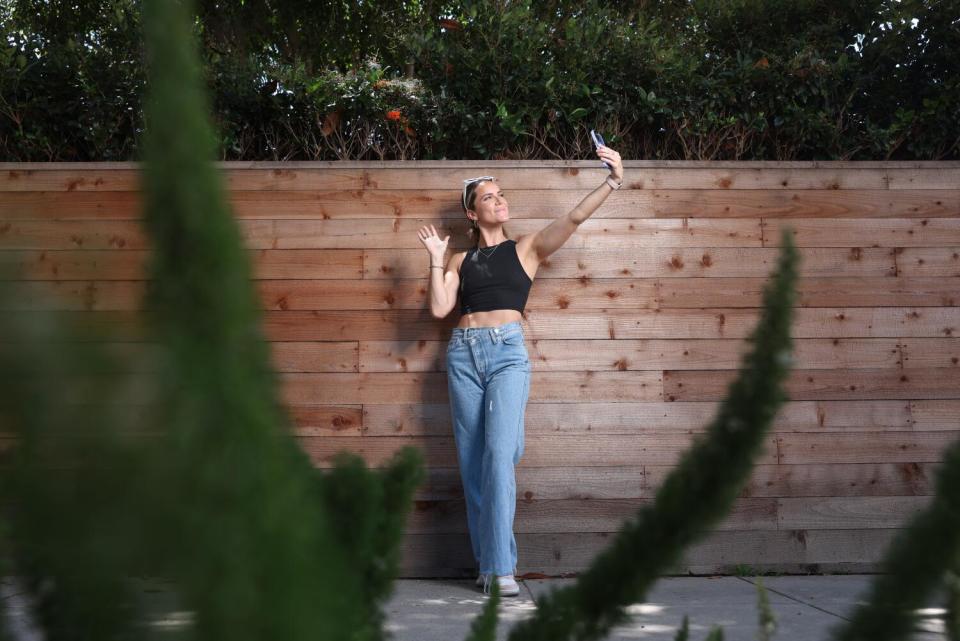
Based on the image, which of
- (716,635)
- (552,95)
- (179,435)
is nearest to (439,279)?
(552,95)

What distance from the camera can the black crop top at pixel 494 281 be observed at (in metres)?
3.55

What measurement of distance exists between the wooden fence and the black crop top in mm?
201

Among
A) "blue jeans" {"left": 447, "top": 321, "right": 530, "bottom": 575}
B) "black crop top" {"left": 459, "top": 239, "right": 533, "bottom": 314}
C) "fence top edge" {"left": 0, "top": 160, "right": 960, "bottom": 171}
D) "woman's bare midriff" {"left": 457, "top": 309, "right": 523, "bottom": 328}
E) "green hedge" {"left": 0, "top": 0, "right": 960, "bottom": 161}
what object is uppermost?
"green hedge" {"left": 0, "top": 0, "right": 960, "bottom": 161}

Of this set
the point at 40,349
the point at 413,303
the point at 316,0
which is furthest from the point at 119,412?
the point at 316,0

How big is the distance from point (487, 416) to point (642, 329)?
2.75 ft

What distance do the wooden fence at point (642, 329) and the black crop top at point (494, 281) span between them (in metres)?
0.20

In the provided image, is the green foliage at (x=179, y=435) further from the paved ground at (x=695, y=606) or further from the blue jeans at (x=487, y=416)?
the blue jeans at (x=487, y=416)

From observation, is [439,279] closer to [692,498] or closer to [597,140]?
[597,140]

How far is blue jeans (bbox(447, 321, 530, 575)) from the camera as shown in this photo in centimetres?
334

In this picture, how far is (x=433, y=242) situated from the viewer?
363 centimetres

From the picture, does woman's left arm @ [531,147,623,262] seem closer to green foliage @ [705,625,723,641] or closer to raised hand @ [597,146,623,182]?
raised hand @ [597,146,623,182]

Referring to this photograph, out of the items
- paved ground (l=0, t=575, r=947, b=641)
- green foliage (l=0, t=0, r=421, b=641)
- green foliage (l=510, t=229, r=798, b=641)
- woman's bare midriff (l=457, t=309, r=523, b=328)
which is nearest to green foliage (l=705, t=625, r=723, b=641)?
green foliage (l=510, t=229, r=798, b=641)

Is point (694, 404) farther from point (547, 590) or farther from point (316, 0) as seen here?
point (316, 0)


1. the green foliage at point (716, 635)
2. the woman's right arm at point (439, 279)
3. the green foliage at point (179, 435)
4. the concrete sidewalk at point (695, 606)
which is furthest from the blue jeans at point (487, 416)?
the green foliage at point (179, 435)
